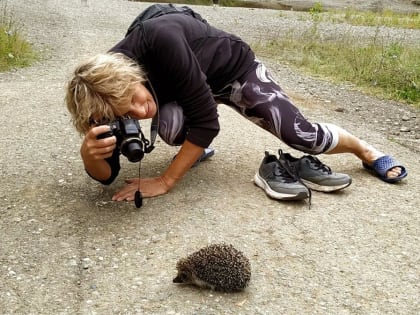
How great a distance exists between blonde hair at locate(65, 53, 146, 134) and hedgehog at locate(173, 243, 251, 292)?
0.77m

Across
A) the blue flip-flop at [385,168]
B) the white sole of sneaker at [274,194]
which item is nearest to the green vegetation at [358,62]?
the blue flip-flop at [385,168]

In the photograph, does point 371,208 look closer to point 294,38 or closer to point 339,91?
point 339,91

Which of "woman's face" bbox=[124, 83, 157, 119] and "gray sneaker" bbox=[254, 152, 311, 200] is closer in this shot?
"woman's face" bbox=[124, 83, 157, 119]

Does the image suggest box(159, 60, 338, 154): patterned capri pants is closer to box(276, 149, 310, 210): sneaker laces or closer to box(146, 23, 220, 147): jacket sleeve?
box(276, 149, 310, 210): sneaker laces

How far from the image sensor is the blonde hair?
8.53ft

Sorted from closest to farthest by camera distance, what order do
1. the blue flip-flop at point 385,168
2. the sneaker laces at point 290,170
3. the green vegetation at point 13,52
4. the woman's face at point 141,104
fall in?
the woman's face at point 141,104 < the sneaker laces at point 290,170 < the blue flip-flop at point 385,168 < the green vegetation at point 13,52

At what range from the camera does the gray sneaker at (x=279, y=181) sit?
3.06m

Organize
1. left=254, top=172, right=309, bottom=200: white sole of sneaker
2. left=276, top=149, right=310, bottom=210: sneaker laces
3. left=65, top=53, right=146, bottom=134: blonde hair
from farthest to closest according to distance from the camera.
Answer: left=276, top=149, right=310, bottom=210: sneaker laces
left=254, top=172, right=309, bottom=200: white sole of sneaker
left=65, top=53, right=146, bottom=134: blonde hair

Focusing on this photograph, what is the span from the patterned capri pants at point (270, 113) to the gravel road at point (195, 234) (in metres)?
0.30

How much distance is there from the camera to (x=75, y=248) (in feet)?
8.61

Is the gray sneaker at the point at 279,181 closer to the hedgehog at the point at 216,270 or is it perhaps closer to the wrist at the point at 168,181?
the wrist at the point at 168,181

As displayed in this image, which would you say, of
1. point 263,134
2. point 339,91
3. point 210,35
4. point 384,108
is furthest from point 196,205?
point 339,91

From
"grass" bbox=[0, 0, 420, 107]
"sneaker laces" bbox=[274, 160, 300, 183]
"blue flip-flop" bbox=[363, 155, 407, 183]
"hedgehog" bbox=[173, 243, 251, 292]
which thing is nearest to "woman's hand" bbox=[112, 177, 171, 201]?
"sneaker laces" bbox=[274, 160, 300, 183]

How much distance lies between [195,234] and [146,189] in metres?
0.47
